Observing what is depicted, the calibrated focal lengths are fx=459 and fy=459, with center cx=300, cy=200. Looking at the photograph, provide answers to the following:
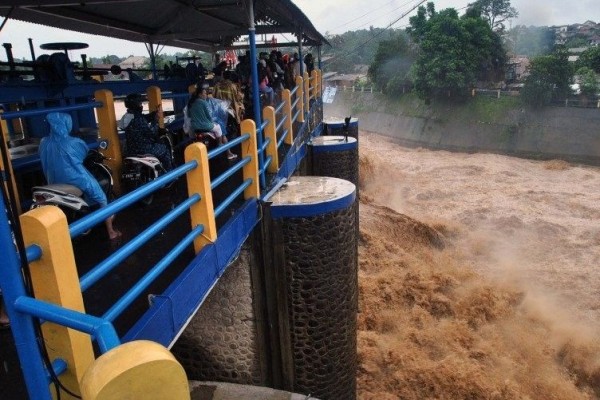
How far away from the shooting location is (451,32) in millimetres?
29516

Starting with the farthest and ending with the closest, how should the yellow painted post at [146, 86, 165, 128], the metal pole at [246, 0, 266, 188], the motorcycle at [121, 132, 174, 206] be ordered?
1. the yellow painted post at [146, 86, 165, 128]
2. the motorcycle at [121, 132, 174, 206]
3. the metal pole at [246, 0, 266, 188]

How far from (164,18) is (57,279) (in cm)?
770

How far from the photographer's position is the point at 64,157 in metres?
3.58

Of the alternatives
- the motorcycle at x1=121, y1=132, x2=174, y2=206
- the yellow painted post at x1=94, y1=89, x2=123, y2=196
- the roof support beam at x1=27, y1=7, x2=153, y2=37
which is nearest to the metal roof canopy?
the roof support beam at x1=27, y1=7, x2=153, y2=37

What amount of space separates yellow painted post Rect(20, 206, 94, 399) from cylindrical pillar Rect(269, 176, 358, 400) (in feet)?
10.2

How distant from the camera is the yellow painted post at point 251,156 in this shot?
4.59 m

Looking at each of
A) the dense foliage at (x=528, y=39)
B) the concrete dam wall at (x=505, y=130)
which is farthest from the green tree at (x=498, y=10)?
the concrete dam wall at (x=505, y=130)

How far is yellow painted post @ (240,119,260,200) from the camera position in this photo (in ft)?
15.0

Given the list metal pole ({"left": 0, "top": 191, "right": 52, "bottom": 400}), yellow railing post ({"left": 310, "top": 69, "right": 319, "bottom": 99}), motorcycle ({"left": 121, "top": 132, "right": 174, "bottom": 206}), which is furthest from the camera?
yellow railing post ({"left": 310, "top": 69, "right": 319, "bottom": 99})

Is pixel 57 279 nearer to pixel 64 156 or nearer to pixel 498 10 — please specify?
pixel 64 156

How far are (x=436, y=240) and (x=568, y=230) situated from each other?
5261mm

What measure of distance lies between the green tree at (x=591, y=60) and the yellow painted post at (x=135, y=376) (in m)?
34.1

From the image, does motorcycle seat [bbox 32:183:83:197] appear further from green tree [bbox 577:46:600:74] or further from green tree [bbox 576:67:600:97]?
green tree [bbox 577:46:600:74]

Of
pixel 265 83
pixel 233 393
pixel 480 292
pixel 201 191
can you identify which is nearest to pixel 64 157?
pixel 201 191
